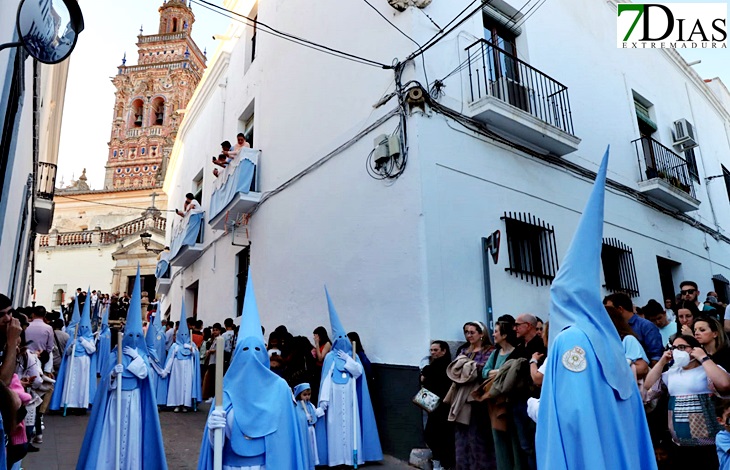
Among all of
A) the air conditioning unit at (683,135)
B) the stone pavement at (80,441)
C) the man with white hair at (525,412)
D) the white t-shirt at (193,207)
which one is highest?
the air conditioning unit at (683,135)

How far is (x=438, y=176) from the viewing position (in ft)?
21.7

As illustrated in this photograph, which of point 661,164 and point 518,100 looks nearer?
point 518,100

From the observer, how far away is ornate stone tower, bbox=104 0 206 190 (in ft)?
145

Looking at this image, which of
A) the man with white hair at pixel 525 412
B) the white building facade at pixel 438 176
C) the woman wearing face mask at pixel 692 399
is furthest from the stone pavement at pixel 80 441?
the woman wearing face mask at pixel 692 399

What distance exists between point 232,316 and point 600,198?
9.49 metres

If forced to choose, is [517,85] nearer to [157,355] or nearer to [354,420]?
[354,420]

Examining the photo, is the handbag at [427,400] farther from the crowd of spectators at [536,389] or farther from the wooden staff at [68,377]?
the wooden staff at [68,377]

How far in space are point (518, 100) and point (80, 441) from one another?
8117 millimetres

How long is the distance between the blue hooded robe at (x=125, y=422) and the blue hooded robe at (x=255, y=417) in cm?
160

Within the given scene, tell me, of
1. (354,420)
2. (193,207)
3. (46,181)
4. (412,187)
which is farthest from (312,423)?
(46,181)

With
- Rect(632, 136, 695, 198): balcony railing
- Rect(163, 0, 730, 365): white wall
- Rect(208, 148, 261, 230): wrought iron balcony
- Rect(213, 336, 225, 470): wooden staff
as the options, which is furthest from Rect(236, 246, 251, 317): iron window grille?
Rect(632, 136, 695, 198): balcony railing

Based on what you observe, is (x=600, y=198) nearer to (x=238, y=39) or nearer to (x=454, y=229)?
(x=454, y=229)

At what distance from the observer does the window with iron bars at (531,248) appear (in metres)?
7.27

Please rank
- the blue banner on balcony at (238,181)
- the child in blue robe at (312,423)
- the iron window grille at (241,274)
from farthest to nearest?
1. the iron window grille at (241,274)
2. the blue banner on balcony at (238,181)
3. the child in blue robe at (312,423)
